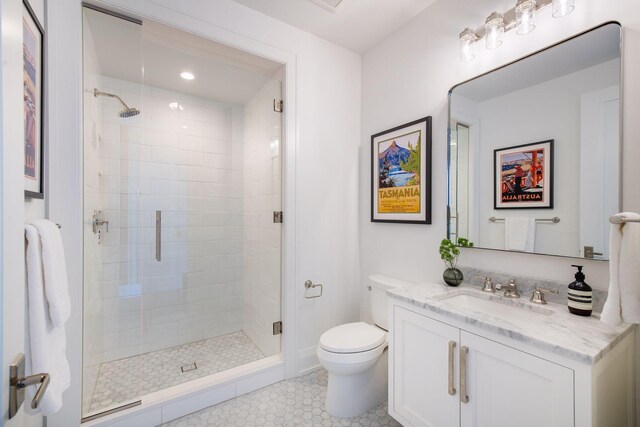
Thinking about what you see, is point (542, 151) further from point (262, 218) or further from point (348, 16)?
point (262, 218)

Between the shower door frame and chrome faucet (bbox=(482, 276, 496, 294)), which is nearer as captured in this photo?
the shower door frame

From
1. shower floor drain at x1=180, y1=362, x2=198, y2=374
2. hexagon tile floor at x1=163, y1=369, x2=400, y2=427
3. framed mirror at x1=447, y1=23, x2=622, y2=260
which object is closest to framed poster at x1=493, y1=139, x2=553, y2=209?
framed mirror at x1=447, y1=23, x2=622, y2=260

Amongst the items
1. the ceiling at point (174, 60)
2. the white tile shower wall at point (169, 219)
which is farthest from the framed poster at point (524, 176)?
the white tile shower wall at point (169, 219)

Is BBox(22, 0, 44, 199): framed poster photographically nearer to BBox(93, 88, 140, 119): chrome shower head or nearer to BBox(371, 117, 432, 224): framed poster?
BBox(93, 88, 140, 119): chrome shower head

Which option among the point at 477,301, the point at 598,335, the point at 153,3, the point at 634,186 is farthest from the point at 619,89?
the point at 153,3

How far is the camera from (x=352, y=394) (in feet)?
5.64

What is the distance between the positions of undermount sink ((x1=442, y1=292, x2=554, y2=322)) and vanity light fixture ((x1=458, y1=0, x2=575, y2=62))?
1.32 m

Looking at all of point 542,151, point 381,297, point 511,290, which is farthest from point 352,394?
point 542,151

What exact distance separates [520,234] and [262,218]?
6.05 ft

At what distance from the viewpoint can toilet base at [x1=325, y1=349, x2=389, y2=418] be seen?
1709 millimetres

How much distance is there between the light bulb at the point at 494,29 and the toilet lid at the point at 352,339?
178 centimetres

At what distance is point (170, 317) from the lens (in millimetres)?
2555

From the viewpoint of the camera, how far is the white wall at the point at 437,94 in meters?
1.17

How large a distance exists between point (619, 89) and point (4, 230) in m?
2.02
